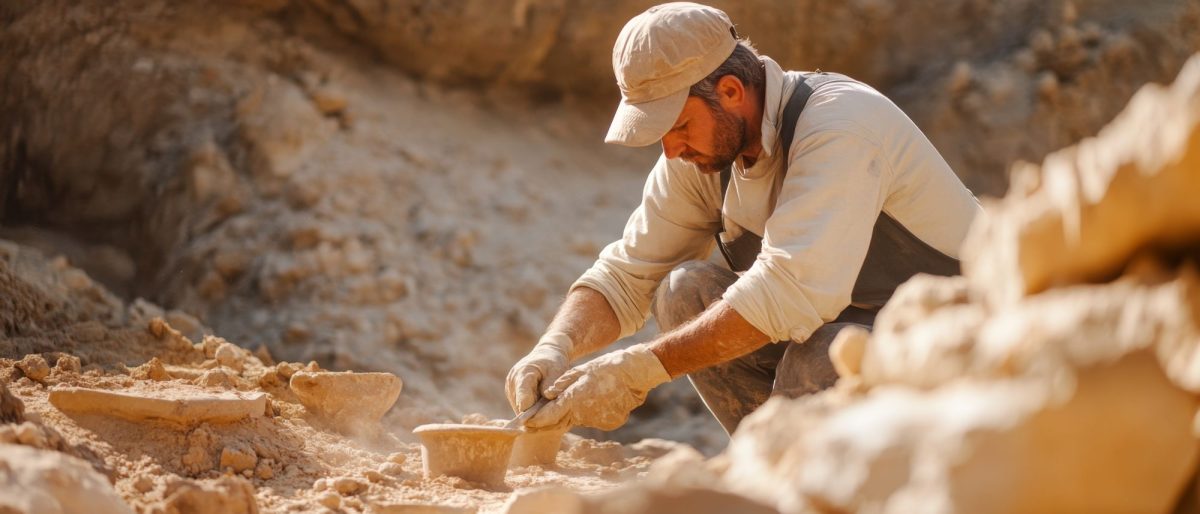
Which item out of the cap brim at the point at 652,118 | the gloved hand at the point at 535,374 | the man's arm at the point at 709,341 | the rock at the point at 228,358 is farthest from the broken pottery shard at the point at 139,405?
the cap brim at the point at 652,118

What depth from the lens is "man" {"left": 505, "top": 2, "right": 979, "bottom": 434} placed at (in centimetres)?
304

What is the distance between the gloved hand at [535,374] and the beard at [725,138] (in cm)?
74

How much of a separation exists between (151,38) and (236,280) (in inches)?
56.1

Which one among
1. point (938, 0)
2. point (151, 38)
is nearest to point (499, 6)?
point (151, 38)

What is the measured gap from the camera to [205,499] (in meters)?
2.23

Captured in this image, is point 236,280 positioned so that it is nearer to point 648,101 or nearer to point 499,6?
point 499,6

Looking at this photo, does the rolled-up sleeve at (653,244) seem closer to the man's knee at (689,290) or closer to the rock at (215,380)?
the man's knee at (689,290)

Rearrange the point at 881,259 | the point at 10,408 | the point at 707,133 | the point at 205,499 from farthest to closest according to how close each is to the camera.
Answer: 1. the point at 881,259
2. the point at 707,133
3. the point at 10,408
4. the point at 205,499

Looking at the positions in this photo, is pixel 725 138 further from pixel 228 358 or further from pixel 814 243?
pixel 228 358

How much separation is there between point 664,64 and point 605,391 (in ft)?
3.10

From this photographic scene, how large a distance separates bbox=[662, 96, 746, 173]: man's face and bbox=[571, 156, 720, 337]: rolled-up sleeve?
361 mm

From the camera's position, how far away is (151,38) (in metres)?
5.89

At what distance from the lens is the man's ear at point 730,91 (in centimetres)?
329

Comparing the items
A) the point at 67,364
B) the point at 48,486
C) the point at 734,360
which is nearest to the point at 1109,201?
the point at 48,486
